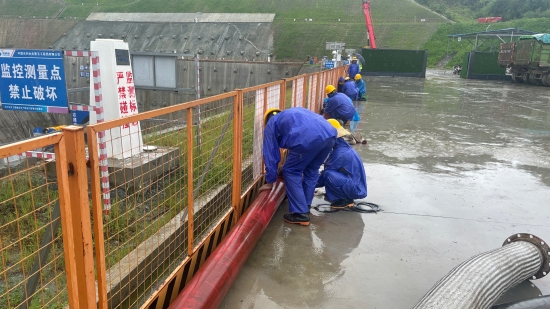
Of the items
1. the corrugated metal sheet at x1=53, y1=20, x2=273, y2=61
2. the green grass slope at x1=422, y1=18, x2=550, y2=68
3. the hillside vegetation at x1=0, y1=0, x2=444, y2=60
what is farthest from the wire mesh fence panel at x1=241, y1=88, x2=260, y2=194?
the hillside vegetation at x1=0, y1=0, x2=444, y2=60

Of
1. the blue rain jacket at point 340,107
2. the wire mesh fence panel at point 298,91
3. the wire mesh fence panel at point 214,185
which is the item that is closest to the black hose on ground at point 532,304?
the wire mesh fence panel at point 214,185

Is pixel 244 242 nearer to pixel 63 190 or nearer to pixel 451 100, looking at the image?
pixel 63 190

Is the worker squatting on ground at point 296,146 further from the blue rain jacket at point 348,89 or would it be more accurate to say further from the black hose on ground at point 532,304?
the blue rain jacket at point 348,89

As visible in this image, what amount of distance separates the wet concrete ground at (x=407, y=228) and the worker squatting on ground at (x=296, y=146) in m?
0.31

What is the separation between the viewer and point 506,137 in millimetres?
9102

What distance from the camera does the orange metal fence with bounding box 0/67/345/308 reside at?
5.93 feet

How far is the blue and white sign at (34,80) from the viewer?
412cm

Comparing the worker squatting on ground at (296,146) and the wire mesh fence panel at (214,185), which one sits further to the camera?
the worker squatting on ground at (296,146)

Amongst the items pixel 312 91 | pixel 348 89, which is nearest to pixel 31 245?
pixel 312 91

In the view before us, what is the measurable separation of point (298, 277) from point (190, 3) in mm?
66675

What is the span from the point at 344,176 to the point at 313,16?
178 ft

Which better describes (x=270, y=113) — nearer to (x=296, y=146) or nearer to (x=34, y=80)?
(x=296, y=146)

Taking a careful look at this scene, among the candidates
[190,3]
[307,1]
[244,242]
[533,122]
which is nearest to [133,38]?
[190,3]

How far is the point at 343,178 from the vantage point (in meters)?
4.77
